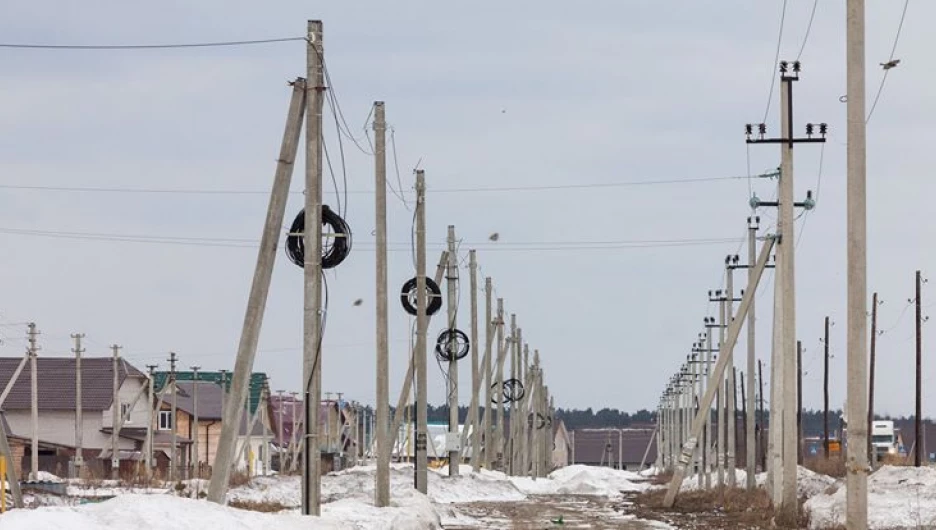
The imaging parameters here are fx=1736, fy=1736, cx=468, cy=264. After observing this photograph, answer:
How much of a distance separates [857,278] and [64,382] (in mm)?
72141

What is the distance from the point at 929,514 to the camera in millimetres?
32219

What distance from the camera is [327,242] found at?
27688 millimetres

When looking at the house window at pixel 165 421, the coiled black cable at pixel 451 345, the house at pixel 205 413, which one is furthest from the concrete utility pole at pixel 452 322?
the house window at pixel 165 421

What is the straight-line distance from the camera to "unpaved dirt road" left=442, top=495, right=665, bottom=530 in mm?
35656

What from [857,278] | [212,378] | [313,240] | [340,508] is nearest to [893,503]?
[340,508]

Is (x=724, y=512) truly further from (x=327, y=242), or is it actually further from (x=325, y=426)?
(x=325, y=426)

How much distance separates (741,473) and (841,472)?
51.5 feet

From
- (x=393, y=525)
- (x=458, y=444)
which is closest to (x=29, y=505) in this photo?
(x=393, y=525)

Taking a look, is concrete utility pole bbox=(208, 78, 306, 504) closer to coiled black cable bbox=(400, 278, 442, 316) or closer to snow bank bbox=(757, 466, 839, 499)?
coiled black cable bbox=(400, 278, 442, 316)

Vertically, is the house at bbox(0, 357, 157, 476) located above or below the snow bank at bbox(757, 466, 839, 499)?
above

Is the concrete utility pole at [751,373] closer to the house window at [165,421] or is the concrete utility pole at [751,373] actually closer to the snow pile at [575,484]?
the snow pile at [575,484]

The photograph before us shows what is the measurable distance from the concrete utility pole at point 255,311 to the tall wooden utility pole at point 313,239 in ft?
2.28

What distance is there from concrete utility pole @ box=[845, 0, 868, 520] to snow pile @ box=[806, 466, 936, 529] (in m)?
5.99

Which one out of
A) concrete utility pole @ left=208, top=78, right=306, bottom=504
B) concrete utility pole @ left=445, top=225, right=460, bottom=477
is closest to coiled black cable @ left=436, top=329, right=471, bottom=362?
concrete utility pole @ left=445, top=225, right=460, bottom=477
